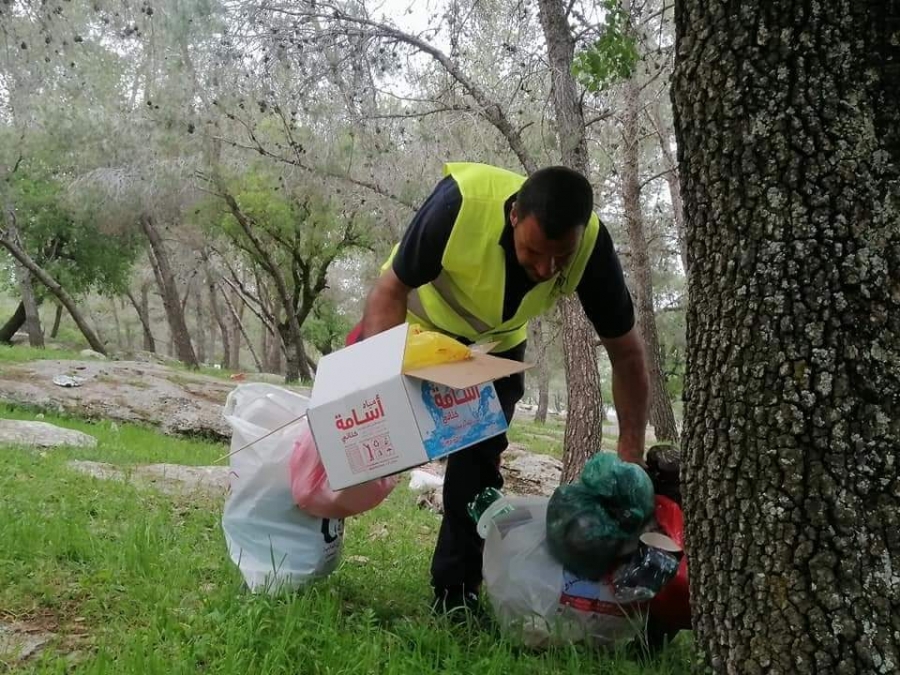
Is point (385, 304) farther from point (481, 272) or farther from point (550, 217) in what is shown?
point (550, 217)

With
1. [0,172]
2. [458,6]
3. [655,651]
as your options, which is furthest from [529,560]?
[0,172]

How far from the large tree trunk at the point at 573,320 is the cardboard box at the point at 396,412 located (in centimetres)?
395

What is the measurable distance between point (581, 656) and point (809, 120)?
1.63 metres

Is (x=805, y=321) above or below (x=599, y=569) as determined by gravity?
above

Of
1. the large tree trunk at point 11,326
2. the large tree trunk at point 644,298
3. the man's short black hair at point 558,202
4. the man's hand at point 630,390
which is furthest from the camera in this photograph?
the large tree trunk at point 11,326

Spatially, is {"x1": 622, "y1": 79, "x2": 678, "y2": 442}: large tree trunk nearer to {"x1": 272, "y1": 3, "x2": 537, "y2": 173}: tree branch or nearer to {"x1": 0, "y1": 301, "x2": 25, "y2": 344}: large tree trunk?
{"x1": 272, "y1": 3, "x2": 537, "y2": 173}: tree branch

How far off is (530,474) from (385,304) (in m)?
5.54

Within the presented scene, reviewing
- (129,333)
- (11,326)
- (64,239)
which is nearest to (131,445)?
(64,239)

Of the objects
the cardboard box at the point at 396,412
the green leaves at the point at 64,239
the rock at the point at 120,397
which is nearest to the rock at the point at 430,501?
the rock at the point at 120,397

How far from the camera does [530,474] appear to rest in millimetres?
7715

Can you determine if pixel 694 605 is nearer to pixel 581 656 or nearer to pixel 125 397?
pixel 581 656

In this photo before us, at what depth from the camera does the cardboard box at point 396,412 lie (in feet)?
6.62

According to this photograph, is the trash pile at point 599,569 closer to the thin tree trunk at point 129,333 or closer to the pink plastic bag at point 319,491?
the pink plastic bag at point 319,491

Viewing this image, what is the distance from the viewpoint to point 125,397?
30.5 feet
